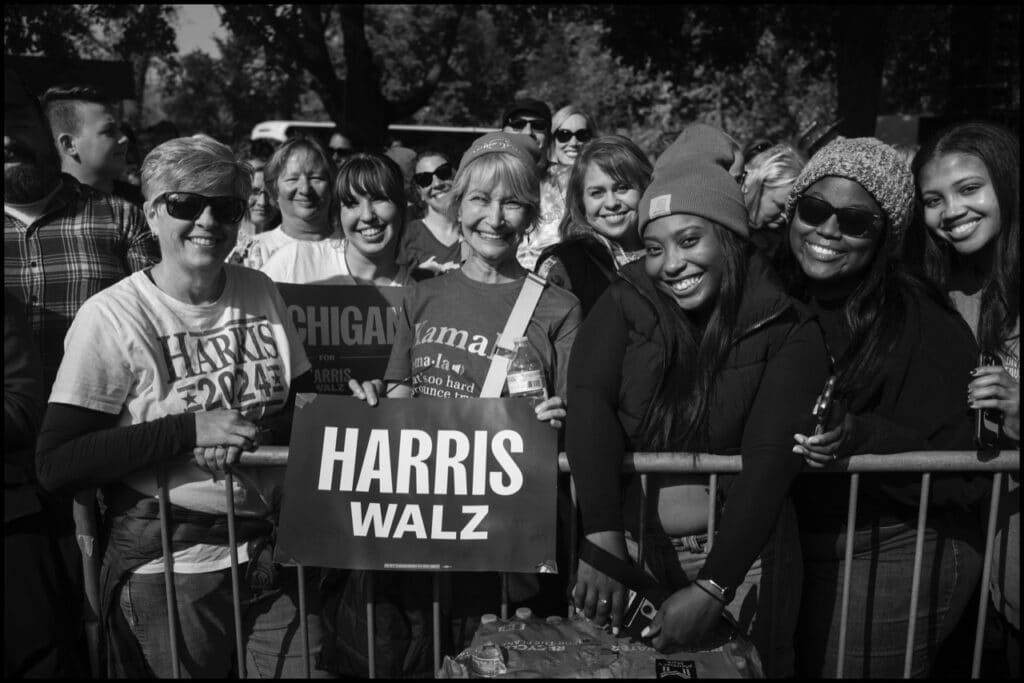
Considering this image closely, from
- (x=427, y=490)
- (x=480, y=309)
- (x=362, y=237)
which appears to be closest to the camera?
(x=427, y=490)

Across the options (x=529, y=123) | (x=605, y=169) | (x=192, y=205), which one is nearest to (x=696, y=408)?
(x=605, y=169)

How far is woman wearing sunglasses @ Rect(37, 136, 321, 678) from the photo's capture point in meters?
3.01

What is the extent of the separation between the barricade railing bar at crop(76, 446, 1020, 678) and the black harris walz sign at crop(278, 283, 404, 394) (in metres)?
1.19

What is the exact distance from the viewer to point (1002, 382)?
2.92 meters

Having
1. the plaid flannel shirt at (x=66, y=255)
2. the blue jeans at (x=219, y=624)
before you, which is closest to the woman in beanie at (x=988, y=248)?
the blue jeans at (x=219, y=624)

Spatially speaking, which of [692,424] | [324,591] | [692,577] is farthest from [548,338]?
[324,591]

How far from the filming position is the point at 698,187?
2.93 meters

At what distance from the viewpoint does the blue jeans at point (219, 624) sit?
10.5 ft

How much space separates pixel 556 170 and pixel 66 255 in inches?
115

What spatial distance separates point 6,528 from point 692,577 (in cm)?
216

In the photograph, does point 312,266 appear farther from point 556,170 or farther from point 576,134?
point 576,134

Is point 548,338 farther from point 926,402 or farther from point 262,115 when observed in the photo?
point 262,115

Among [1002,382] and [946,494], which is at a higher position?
[1002,382]

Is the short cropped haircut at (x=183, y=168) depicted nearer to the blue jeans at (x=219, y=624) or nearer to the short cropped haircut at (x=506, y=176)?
the short cropped haircut at (x=506, y=176)
